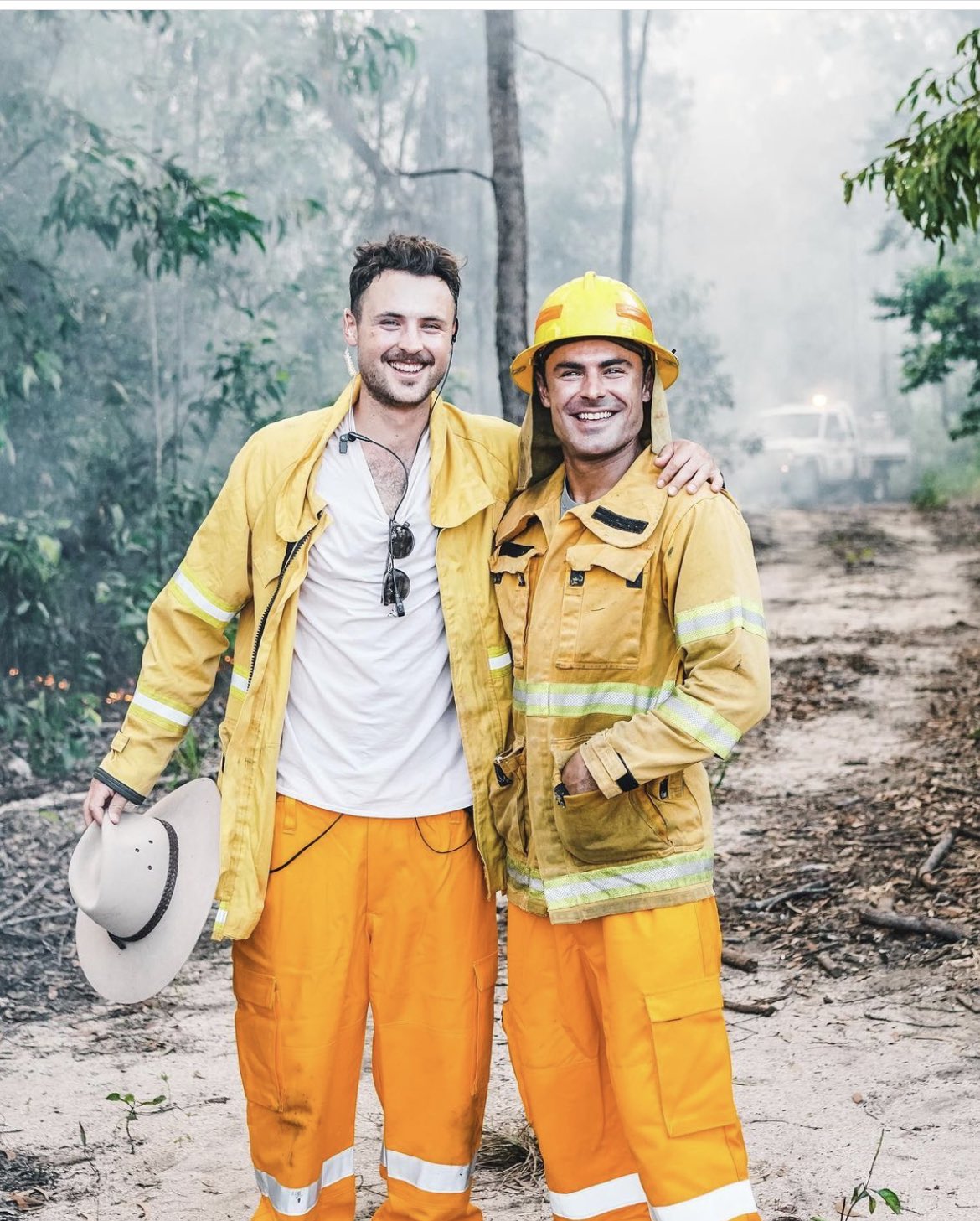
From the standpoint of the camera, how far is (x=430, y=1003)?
2969 millimetres

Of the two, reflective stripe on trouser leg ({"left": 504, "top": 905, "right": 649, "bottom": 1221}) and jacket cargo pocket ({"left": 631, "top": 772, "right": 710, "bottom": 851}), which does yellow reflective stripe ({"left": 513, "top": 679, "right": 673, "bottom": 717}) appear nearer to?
jacket cargo pocket ({"left": 631, "top": 772, "right": 710, "bottom": 851})

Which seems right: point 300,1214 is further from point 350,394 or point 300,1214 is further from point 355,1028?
point 350,394

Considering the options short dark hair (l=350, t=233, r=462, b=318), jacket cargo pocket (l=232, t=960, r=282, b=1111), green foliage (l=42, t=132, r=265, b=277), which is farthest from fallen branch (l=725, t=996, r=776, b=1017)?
green foliage (l=42, t=132, r=265, b=277)

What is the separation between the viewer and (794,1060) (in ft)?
→ 13.2

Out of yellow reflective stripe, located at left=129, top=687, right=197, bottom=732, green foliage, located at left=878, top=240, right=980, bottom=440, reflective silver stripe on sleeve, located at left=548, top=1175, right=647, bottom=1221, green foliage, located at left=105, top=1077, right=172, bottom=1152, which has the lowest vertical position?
green foliage, located at left=105, top=1077, right=172, bottom=1152

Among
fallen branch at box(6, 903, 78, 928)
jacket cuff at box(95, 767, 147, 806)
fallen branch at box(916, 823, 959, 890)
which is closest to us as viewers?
jacket cuff at box(95, 767, 147, 806)

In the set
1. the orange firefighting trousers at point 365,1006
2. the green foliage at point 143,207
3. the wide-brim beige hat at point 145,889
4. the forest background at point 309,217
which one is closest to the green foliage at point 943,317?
Result: the forest background at point 309,217

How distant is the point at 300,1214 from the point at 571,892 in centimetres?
102

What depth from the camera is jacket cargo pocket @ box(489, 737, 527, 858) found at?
2.89 metres

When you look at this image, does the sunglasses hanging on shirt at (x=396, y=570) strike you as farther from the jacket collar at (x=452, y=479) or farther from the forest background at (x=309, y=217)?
the forest background at (x=309, y=217)

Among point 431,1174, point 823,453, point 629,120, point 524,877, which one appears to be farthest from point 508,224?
point 823,453

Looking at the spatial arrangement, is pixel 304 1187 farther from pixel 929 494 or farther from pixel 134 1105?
pixel 929 494

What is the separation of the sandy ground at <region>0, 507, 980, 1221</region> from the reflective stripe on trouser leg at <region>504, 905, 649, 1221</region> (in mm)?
594

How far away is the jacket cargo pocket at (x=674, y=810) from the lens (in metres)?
2.70
